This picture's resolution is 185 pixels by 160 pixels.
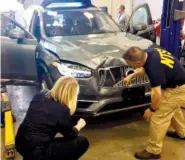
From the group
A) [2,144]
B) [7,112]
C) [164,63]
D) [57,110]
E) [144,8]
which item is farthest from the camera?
[144,8]

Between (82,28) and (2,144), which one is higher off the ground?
(82,28)

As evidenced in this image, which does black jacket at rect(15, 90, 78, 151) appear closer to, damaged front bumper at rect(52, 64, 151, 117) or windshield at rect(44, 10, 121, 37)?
damaged front bumper at rect(52, 64, 151, 117)

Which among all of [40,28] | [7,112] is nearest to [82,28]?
[40,28]

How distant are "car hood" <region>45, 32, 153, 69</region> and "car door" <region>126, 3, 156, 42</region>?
54 centimetres

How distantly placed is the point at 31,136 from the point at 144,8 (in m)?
3.84

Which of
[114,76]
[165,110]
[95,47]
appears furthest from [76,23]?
[165,110]

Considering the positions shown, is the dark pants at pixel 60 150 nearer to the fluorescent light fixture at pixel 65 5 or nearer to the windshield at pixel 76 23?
the windshield at pixel 76 23

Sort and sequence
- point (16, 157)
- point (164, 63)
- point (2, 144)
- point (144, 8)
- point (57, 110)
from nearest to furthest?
point (57, 110)
point (164, 63)
point (16, 157)
point (2, 144)
point (144, 8)

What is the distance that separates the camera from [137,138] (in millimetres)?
4141

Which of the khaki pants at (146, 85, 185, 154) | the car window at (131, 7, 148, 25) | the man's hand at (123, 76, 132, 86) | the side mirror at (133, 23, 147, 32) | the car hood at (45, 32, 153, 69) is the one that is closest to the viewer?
the khaki pants at (146, 85, 185, 154)

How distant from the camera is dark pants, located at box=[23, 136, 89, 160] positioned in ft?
9.20

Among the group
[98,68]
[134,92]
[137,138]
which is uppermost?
[98,68]

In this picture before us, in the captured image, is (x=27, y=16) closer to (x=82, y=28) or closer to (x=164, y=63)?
(x=82, y=28)

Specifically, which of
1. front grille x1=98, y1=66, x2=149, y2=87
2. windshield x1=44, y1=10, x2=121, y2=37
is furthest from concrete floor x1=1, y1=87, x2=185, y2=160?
windshield x1=44, y1=10, x2=121, y2=37
